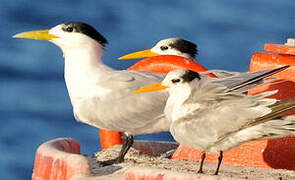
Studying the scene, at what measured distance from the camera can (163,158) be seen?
934cm

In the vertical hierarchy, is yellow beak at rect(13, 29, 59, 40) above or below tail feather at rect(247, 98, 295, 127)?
above

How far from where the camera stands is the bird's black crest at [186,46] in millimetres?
10219

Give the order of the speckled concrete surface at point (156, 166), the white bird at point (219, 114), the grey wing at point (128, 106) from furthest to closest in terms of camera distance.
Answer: the grey wing at point (128, 106) → the speckled concrete surface at point (156, 166) → the white bird at point (219, 114)

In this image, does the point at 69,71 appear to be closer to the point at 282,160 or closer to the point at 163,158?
the point at 163,158

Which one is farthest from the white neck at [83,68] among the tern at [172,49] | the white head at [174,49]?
the white head at [174,49]

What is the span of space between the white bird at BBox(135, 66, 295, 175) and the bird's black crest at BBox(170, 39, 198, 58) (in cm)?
296

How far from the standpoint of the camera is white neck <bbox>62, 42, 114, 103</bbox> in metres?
8.61

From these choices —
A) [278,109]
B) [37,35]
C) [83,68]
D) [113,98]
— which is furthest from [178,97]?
[37,35]

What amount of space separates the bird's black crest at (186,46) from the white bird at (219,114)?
2.96 meters

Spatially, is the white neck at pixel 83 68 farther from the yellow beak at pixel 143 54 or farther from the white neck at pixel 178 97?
the white neck at pixel 178 97

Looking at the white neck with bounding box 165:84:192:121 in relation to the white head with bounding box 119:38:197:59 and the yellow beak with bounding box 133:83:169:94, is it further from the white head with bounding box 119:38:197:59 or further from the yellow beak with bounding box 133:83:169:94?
the white head with bounding box 119:38:197:59

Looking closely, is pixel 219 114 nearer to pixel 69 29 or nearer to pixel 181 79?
pixel 181 79

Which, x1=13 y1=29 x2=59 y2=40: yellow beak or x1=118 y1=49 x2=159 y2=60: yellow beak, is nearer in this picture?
x1=13 y1=29 x2=59 y2=40: yellow beak

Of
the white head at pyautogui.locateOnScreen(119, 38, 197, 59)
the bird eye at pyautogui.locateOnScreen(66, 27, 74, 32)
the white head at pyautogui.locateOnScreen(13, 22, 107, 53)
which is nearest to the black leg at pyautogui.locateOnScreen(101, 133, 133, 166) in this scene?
the white head at pyautogui.locateOnScreen(13, 22, 107, 53)
